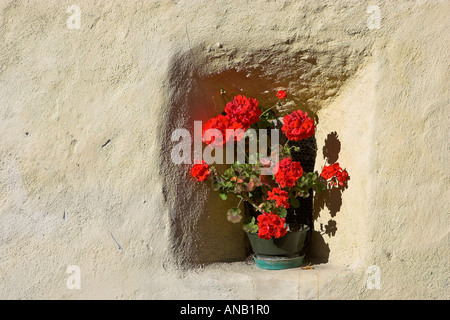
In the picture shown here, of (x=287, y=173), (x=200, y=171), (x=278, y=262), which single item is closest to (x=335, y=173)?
(x=287, y=173)

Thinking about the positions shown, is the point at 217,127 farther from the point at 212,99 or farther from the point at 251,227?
the point at 251,227

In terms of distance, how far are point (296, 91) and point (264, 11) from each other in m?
0.48

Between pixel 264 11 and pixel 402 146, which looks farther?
pixel 264 11

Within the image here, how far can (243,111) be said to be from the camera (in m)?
2.71

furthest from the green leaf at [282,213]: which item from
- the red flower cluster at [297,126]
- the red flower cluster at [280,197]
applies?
the red flower cluster at [297,126]

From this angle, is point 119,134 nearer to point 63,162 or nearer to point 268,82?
point 63,162

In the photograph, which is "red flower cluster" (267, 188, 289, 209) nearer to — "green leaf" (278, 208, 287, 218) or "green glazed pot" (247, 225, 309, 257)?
"green leaf" (278, 208, 287, 218)

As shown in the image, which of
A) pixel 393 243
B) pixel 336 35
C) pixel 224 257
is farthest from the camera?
pixel 224 257

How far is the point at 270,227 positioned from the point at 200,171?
1.48ft

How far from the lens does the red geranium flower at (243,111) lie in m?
2.71

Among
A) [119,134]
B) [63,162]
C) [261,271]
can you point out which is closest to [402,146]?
[261,271]

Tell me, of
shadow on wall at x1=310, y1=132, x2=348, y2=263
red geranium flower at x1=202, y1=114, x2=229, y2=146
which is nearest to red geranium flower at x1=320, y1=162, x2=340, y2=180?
shadow on wall at x1=310, y1=132, x2=348, y2=263

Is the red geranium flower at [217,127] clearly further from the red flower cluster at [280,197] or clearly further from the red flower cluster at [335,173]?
the red flower cluster at [335,173]

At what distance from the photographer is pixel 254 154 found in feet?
9.59
